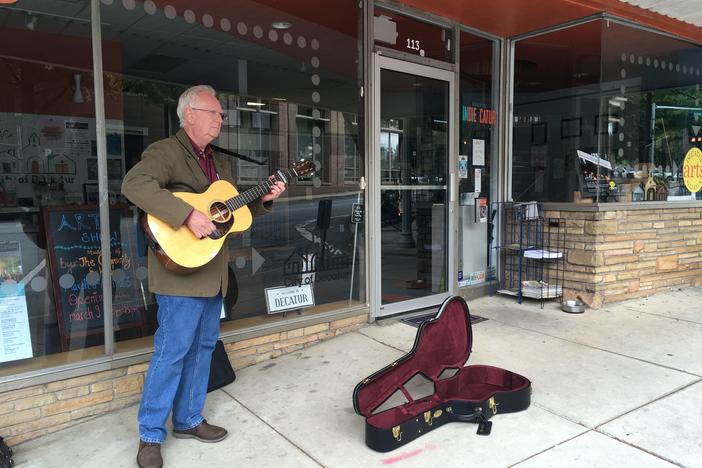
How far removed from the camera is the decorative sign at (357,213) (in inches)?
179

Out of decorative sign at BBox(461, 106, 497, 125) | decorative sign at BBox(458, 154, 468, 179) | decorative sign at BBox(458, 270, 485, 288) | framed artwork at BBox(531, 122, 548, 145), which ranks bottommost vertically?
decorative sign at BBox(458, 270, 485, 288)

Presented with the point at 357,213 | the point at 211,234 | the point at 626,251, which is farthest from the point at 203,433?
the point at 626,251

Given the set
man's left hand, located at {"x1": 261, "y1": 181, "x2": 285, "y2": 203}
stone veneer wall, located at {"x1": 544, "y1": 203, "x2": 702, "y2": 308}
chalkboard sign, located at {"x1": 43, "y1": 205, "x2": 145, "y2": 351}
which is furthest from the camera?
stone veneer wall, located at {"x1": 544, "y1": 203, "x2": 702, "y2": 308}

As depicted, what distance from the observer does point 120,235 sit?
11.4ft

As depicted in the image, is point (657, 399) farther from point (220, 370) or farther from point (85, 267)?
point (85, 267)

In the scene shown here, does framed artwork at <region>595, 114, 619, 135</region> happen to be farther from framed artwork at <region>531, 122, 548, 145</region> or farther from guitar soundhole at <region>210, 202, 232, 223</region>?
guitar soundhole at <region>210, 202, 232, 223</region>

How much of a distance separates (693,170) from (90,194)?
6.63m

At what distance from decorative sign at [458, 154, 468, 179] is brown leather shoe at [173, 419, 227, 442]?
361cm

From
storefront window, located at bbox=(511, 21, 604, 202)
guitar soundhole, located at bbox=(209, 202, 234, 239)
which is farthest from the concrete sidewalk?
storefront window, located at bbox=(511, 21, 604, 202)

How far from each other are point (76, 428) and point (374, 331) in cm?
232

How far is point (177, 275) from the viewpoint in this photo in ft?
8.00

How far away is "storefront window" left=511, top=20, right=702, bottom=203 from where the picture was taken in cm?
552

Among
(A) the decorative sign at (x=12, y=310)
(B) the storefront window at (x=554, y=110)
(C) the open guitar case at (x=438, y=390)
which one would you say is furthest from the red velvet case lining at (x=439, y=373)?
(B) the storefront window at (x=554, y=110)

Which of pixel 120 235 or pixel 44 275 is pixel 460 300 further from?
pixel 44 275
